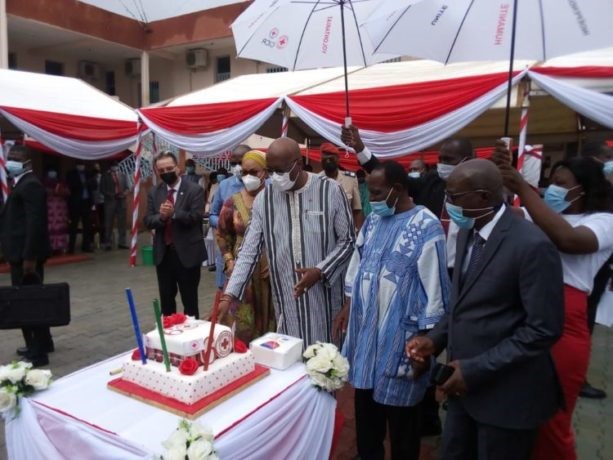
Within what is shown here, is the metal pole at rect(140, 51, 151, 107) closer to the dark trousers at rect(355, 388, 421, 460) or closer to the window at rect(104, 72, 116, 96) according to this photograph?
the window at rect(104, 72, 116, 96)

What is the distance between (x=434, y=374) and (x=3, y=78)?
7.70m

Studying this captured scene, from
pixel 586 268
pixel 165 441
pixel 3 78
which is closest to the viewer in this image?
pixel 165 441

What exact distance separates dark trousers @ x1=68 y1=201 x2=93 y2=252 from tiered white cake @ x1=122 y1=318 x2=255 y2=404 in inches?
372

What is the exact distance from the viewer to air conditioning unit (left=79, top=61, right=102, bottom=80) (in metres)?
16.5

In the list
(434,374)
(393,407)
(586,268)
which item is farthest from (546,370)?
(393,407)

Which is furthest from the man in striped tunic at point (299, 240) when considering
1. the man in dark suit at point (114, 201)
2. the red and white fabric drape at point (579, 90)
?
the man in dark suit at point (114, 201)

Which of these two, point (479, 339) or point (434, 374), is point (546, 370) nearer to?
point (479, 339)

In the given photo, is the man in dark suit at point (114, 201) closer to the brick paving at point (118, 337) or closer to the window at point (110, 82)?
the brick paving at point (118, 337)

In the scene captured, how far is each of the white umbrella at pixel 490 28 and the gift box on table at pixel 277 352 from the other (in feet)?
4.75

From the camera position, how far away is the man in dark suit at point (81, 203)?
1040cm

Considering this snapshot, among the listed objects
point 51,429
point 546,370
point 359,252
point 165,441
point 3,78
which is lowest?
point 51,429

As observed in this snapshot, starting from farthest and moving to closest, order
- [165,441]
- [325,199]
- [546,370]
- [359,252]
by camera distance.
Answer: [325,199] → [359,252] → [546,370] → [165,441]

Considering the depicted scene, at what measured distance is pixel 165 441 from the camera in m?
1.48

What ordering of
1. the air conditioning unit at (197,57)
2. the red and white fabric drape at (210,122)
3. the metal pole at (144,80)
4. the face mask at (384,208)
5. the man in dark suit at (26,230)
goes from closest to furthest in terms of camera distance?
1. the face mask at (384,208)
2. the man in dark suit at (26,230)
3. the red and white fabric drape at (210,122)
4. the metal pole at (144,80)
5. the air conditioning unit at (197,57)
